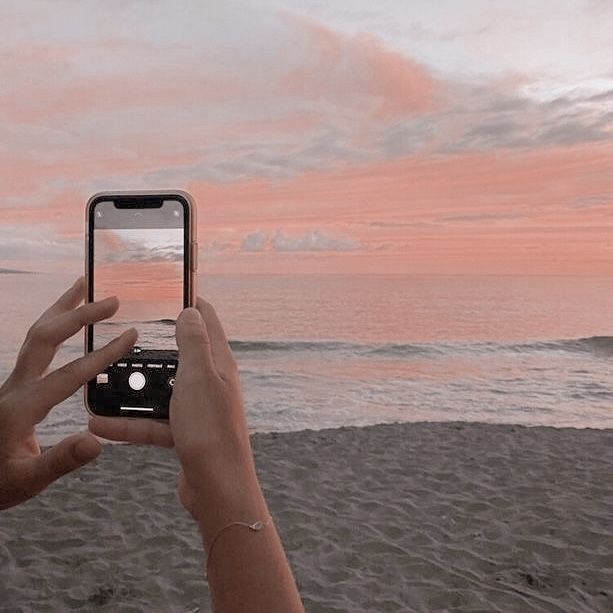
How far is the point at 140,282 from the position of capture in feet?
7.65

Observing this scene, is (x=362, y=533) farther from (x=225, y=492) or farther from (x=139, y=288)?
(x=225, y=492)

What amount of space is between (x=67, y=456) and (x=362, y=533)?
19.2ft

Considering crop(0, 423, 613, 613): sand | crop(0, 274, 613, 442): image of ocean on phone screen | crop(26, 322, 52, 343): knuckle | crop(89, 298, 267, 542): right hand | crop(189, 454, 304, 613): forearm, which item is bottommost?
crop(0, 274, 613, 442): image of ocean on phone screen

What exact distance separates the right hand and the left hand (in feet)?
1.02

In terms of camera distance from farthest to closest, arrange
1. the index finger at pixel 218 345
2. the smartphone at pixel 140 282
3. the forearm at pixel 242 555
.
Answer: the smartphone at pixel 140 282 → the index finger at pixel 218 345 → the forearm at pixel 242 555

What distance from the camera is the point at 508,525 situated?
7285 millimetres

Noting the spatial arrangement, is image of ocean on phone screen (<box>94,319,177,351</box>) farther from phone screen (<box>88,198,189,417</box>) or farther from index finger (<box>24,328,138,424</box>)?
index finger (<box>24,328,138,424</box>)

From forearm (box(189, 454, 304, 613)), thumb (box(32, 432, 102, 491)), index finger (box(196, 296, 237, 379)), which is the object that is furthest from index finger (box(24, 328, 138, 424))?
forearm (box(189, 454, 304, 613))

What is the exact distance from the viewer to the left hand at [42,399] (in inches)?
61.3

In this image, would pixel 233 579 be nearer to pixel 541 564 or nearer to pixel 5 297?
pixel 541 564

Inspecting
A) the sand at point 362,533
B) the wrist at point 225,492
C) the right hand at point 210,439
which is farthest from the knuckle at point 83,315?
the sand at point 362,533

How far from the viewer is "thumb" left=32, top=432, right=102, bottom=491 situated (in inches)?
59.8

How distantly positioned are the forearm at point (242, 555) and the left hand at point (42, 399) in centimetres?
47

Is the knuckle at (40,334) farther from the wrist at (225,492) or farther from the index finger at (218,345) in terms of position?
the wrist at (225,492)
